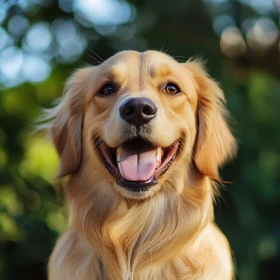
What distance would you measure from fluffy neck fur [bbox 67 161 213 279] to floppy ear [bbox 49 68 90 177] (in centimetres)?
22

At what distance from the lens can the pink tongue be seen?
307 cm

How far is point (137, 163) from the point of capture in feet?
10.1

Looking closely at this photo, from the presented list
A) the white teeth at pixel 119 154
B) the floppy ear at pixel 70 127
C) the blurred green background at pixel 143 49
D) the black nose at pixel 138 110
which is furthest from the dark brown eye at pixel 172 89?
the blurred green background at pixel 143 49

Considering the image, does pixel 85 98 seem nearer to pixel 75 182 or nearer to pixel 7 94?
pixel 75 182

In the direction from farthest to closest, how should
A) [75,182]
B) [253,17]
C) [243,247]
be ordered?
[253,17] → [243,247] → [75,182]

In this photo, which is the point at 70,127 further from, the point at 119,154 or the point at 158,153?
the point at 158,153

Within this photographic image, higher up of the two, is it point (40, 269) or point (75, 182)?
point (75, 182)

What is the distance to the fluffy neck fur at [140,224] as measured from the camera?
3.22 m

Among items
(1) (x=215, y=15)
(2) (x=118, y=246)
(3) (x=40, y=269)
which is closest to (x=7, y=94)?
(3) (x=40, y=269)

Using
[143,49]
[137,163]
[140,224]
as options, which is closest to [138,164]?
[137,163]

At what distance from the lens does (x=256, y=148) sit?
21.6 feet

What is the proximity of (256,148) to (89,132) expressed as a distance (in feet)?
12.2

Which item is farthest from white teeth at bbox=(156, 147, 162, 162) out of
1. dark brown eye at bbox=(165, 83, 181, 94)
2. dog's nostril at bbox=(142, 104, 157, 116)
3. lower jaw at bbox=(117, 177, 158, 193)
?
dark brown eye at bbox=(165, 83, 181, 94)

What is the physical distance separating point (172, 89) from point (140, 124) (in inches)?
19.7
